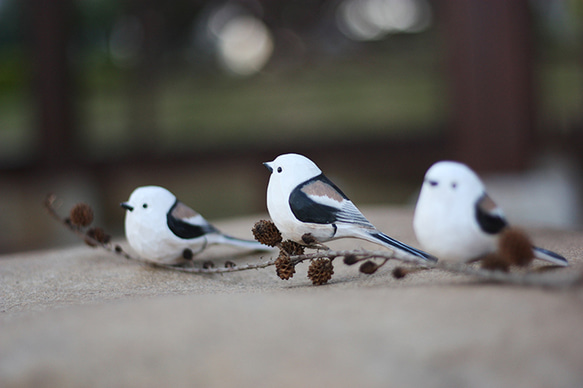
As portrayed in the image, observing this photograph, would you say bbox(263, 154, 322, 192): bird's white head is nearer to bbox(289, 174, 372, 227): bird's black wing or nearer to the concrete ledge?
bbox(289, 174, 372, 227): bird's black wing

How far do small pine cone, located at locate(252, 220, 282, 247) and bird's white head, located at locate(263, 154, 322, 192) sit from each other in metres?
0.10

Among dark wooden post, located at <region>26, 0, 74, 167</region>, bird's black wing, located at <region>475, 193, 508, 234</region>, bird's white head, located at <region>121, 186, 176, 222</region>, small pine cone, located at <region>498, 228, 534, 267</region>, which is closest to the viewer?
small pine cone, located at <region>498, 228, 534, 267</region>

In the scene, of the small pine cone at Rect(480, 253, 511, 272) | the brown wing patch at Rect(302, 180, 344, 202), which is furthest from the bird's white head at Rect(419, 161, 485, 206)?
the brown wing patch at Rect(302, 180, 344, 202)

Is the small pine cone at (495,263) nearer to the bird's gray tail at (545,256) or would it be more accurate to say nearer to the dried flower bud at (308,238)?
the bird's gray tail at (545,256)

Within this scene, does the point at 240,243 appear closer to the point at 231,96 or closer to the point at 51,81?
the point at 51,81

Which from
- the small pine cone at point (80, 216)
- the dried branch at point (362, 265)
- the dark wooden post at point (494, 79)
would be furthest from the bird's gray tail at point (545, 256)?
the dark wooden post at point (494, 79)

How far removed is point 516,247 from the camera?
3.12ft

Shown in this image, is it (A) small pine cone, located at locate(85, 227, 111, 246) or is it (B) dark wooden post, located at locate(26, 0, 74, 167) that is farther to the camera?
(B) dark wooden post, located at locate(26, 0, 74, 167)

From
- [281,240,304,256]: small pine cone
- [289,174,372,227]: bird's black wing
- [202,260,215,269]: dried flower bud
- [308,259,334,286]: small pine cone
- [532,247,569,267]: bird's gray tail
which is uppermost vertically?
[289,174,372,227]: bird's black wing

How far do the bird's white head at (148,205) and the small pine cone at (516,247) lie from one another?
32.7 inches

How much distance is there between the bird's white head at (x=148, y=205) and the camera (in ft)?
4.69

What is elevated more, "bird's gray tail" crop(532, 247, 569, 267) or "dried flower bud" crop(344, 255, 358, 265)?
"bird's gray tail" crop(532, 247, 569, 267)

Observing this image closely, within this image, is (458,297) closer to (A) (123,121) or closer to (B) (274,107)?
(B) (274,107)

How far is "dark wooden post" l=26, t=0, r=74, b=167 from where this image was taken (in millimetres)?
4555
